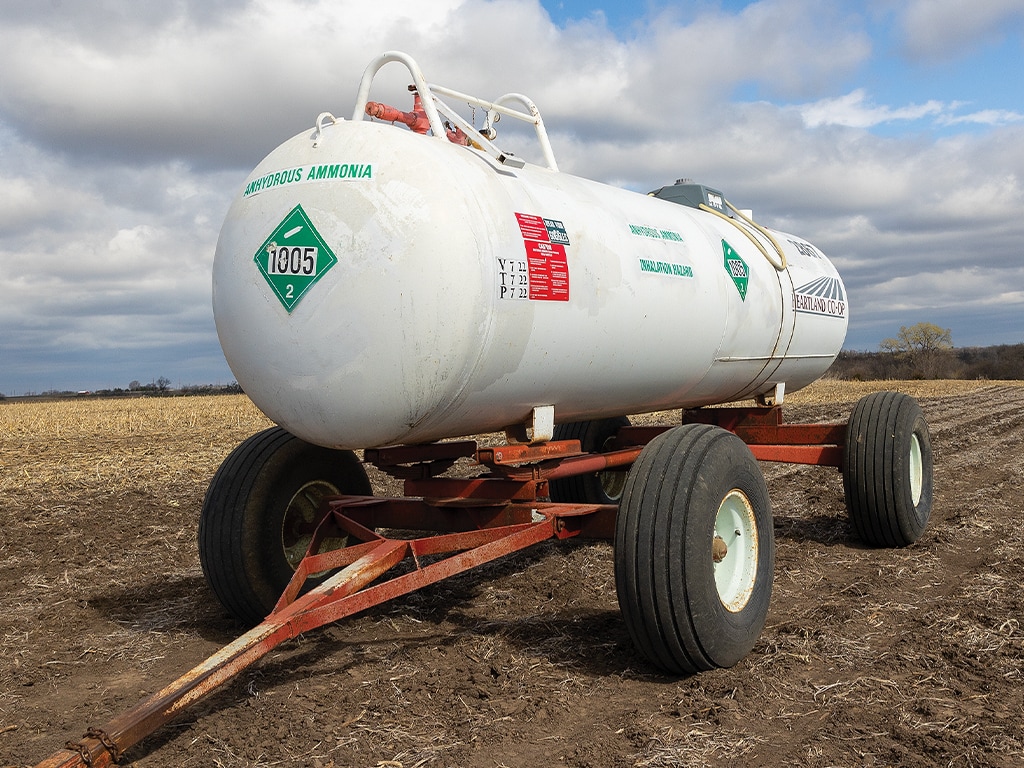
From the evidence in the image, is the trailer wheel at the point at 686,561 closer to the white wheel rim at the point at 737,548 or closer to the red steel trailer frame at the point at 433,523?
the white wheel rim at the point at 737,548

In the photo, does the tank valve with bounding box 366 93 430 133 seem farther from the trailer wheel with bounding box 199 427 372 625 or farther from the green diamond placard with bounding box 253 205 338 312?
the trailer wheel with bounding box 199 427 372 625

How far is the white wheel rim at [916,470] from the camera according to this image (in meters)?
7.05

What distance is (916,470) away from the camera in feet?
23.4

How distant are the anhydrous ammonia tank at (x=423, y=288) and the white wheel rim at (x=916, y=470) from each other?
126 inches

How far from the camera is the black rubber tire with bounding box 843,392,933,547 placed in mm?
6438

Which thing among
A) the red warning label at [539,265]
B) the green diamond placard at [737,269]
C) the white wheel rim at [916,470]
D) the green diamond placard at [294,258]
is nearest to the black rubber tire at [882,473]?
the white wheel rim at [916,470]

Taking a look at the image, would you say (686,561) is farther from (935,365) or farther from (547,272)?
(935,365)

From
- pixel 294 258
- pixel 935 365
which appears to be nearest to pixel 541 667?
pixel 294 258

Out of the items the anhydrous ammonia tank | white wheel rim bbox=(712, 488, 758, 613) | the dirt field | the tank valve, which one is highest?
the tank valve

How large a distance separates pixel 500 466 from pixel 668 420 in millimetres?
13624

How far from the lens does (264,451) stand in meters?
5.03

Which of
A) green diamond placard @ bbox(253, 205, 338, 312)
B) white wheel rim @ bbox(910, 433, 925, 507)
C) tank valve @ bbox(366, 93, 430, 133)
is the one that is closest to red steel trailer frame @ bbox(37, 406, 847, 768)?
green diamond placard @ bbox(253, 205, 338, 312)

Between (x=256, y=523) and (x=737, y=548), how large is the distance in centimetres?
268

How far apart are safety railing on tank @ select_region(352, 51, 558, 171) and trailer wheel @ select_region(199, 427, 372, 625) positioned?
1.96 m
